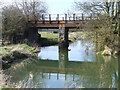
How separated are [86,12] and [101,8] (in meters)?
1.72

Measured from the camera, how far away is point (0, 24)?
17.0m

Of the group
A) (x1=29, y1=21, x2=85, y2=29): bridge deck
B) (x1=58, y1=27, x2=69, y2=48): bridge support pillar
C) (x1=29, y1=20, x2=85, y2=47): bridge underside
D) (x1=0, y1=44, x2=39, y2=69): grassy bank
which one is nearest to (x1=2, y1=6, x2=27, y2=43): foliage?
(x1=29, y1=21, x2=85, y2=29): bridge deck

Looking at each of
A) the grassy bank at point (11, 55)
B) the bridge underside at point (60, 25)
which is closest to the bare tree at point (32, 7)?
the bridge underside at point (60, 25)

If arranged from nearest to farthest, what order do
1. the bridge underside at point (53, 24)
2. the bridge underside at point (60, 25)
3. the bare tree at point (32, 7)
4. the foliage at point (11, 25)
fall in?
the foliage at point (11, 25), the bridge underside at point (53, 24), the bridge underside at point (60, 25), the bare tree at point (32, 7)

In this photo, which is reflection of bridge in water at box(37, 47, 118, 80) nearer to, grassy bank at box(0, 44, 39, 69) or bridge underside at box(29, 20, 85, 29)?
grassy bank at box(0, 44, 39, 69)

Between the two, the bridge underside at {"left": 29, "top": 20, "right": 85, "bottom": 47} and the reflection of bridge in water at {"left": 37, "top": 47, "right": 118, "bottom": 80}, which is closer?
the reflection of bridge in water at {"left": 37, "top": 47, "right": 118, "bottom": 80}

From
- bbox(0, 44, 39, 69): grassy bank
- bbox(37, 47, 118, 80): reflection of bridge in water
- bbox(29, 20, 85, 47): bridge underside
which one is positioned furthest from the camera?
bbox(29, 20, 85, 47): bridge underside

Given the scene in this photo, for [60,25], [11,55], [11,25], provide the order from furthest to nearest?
1. [60,25]
2. [11,25]
3. [11,55]

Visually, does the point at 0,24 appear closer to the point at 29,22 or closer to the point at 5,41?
the point at 5,41

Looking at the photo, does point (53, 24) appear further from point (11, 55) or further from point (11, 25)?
point (11, 55)

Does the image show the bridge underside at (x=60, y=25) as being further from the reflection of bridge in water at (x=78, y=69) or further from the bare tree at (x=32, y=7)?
the reflection of bridge in water at (x=78, y=69)

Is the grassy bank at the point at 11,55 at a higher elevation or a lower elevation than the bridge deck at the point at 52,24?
lower

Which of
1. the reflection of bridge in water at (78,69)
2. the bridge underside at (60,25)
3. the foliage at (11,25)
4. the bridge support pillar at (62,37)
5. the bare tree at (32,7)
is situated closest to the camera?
the reflection of bridge in water at (78,69)

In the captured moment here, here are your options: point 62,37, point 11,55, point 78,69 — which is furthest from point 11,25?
point 78,69
